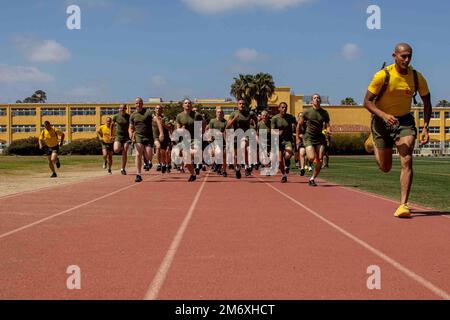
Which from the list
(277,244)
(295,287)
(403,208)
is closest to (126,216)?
(277,244)

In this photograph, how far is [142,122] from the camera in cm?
1638

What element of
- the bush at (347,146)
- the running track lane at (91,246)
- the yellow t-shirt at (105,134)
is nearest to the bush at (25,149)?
the bush at (347,146)

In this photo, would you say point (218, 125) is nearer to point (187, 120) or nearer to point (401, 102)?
point (187, 120)

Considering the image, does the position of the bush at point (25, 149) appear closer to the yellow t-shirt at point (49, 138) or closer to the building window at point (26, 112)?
the building window at point (26, 112)

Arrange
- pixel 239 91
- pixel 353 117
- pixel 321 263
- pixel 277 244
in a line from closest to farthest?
pixel 321 263
pixel 277 244
pixel 239 91
pixel 353 117

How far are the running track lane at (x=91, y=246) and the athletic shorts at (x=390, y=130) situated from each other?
2.97 meters

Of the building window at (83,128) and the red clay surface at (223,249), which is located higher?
the building window at (83,128)

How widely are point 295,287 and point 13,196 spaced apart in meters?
8.27

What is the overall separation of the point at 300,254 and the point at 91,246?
6.78ft

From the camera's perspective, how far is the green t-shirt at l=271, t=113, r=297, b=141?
53.5ft

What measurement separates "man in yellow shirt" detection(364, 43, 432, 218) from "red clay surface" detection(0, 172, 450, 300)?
702 mm

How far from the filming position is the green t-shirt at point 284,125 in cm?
1630

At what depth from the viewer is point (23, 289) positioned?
167 inches

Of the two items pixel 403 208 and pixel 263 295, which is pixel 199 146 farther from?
pixel 263 295
